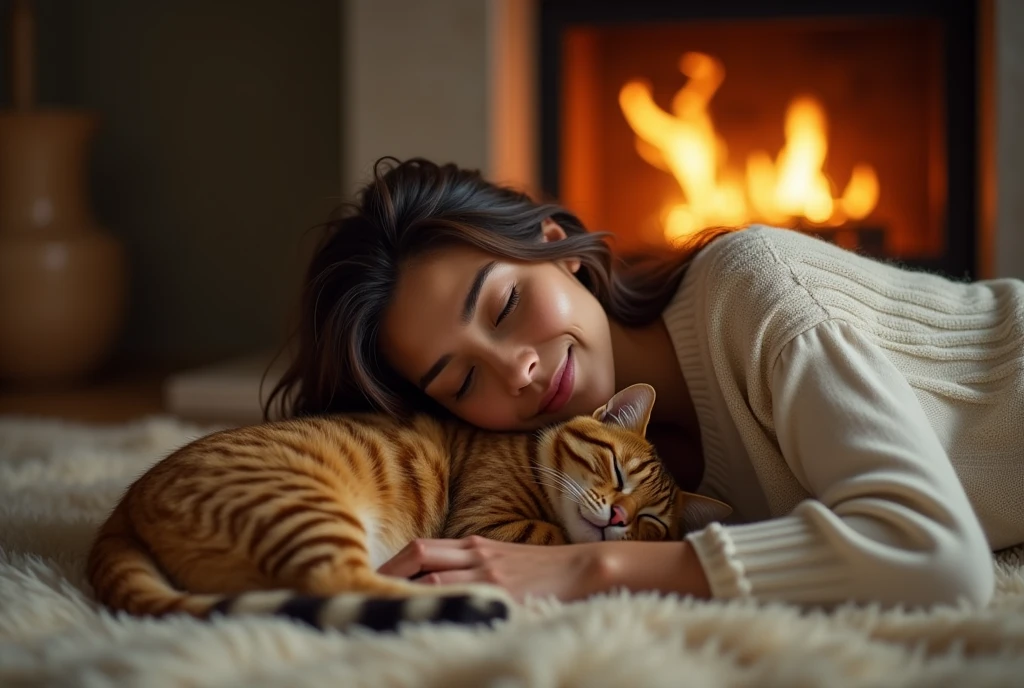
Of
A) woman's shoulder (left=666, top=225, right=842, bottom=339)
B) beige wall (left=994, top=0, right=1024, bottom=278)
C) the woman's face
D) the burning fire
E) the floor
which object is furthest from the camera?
the burning fire

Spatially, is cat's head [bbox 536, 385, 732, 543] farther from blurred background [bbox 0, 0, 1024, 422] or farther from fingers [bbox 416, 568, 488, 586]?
blurred background [bbox 0, 0, 1024, 422]

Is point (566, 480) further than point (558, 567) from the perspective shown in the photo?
Yes

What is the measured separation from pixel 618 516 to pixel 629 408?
0.20 metres

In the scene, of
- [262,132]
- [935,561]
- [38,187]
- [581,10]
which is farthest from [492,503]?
[262,132]

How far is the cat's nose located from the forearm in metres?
0.14

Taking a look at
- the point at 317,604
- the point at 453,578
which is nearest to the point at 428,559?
the point at 453,578

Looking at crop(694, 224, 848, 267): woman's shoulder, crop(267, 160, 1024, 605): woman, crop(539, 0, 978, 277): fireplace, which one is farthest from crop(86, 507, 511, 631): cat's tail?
crop(539, 0, 978, 277): fireplace

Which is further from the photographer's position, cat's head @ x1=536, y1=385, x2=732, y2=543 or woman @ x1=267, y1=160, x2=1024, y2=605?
cat's head @ x1=536, y1=385, x2=732, y2=543

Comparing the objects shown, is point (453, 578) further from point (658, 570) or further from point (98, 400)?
point (98, 400)

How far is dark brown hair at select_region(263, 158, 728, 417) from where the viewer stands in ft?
4.52

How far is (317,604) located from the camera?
0.91 metres

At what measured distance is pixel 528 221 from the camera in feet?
4.85

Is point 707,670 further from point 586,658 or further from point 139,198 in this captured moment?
point 139,198

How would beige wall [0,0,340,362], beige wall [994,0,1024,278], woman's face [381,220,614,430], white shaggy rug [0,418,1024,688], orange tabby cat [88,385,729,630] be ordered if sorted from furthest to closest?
1. beige wall [0,0,340,362]
2. beige wall [994,0,1024,278]
3. woman's face [381,220,614,430]
4. orange tabby cat [88,385,729,630]
5. white shaggy rug [0,418,1024,688]
